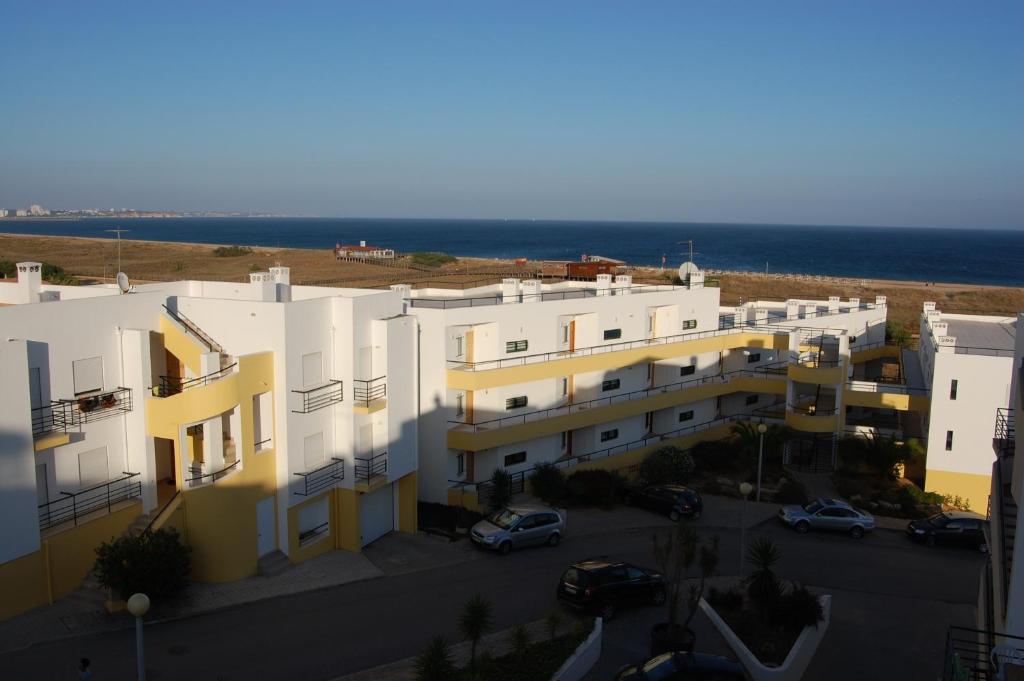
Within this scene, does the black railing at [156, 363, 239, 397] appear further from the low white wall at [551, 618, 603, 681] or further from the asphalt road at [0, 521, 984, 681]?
the low white wall at [551, 618, 603, 681]

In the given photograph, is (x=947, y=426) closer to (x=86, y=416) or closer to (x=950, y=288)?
(x=86, y=416)

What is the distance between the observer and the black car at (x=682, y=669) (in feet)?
48.7

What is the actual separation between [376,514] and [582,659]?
9.90 m

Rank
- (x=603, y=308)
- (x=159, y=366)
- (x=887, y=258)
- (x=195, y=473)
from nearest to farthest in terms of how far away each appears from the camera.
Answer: (x=195, y=473) < (x=159, y=366) < (x=603, y=308) < (x=887, y=258)

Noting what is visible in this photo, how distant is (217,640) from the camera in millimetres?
17422

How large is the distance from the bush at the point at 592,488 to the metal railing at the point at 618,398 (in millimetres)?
2326

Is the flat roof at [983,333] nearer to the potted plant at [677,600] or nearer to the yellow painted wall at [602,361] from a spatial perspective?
the yellow painted wall at [602,361]

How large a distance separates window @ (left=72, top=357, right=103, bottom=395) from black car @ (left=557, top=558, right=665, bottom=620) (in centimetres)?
1208

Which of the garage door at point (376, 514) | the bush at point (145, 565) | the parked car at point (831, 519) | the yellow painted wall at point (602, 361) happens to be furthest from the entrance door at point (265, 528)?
the parked car at point (831, 519)

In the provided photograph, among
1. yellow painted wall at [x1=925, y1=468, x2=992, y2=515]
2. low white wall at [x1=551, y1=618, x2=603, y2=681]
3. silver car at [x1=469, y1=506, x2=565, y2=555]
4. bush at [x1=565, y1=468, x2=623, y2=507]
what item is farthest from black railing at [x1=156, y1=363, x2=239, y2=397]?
yellow painted wall at [x1=925, y1=468, x2=992, y2=515]

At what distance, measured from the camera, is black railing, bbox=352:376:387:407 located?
23078mm

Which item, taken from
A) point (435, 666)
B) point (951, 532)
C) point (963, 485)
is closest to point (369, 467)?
point (435, 666)

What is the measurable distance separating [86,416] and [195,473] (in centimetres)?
284

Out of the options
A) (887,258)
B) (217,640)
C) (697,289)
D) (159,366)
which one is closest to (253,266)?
(697,289)
